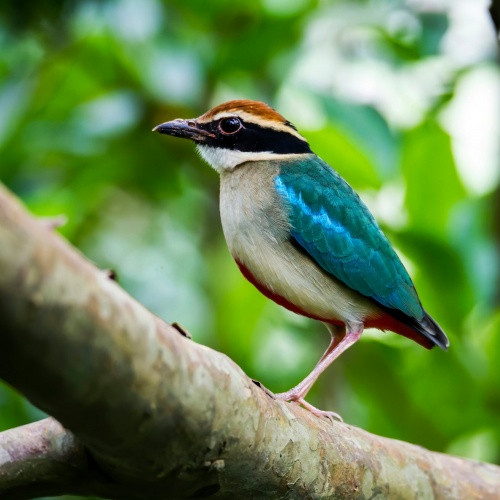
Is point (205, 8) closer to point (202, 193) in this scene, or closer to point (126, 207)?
point (202, 193)

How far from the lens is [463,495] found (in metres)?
4.41

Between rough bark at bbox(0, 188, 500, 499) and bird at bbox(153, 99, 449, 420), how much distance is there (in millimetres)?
1016

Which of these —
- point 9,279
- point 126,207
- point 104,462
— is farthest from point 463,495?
Result: point 126,207

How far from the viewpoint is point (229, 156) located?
545cm

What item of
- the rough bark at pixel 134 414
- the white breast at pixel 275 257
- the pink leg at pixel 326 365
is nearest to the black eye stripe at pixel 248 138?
the white breast at pixel 275 257

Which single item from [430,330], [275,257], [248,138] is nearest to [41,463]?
[275,257]

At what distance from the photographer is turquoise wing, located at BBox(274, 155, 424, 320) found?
5047 mm

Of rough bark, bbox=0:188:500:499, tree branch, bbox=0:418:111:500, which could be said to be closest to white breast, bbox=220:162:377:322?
rough bark, bbox=0:188:500:499

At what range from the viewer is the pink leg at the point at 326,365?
454cm

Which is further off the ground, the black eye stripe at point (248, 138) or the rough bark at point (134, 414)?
the black eye stripe at point (248, 138)

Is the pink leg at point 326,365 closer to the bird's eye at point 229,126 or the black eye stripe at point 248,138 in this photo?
the black eye stripe at point 248,138

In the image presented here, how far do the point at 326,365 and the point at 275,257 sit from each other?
2.06 feet

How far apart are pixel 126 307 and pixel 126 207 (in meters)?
5.47

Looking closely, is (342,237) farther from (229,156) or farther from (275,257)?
(229,156)
